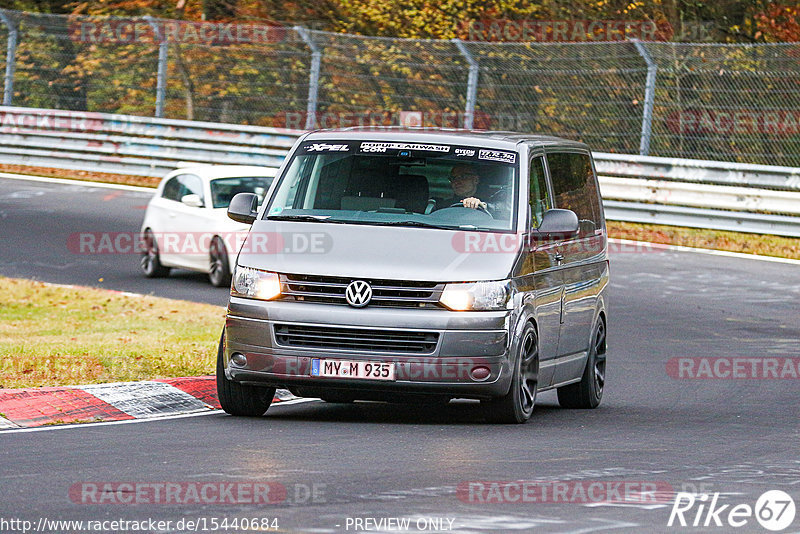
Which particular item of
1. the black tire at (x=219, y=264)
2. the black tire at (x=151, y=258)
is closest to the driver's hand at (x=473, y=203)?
the black tire at (x=219, y=264)

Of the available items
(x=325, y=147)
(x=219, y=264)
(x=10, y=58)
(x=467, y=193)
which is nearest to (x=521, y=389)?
(x=467, y=193)

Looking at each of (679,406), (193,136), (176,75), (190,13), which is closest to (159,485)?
(679,406)

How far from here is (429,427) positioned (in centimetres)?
1013

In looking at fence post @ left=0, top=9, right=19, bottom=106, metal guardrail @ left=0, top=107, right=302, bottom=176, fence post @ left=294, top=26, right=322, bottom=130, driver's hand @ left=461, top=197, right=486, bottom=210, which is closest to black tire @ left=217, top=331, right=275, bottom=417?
driver's hand @ left=461, top=197, right=486, bottom=210

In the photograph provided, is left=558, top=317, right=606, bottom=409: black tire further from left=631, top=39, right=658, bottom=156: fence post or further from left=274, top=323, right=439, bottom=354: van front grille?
left=631, top=39, right=658, bottom=156: fence post

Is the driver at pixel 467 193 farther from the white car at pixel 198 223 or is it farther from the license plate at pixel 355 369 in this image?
the white car at pixel 198 223

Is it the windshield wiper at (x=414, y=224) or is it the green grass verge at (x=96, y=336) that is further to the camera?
the green grass verge at (x=96, y=336)

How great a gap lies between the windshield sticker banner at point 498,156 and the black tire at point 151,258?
35.2 ft

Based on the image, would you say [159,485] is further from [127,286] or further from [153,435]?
[127,286]

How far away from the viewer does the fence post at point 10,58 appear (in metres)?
31.4

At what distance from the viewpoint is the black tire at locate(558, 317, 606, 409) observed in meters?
12.0

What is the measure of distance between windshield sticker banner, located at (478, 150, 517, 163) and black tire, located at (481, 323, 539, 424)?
1.22 m

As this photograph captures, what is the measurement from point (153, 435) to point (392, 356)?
60.5 inches

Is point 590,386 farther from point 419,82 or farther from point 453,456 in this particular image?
point 419,82
